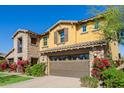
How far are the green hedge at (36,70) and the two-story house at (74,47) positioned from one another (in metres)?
0.96

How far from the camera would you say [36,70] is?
27.7m

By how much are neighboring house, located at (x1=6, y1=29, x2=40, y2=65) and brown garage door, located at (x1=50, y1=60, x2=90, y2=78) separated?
480 centimetres

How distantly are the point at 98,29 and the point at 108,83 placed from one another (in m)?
8.68

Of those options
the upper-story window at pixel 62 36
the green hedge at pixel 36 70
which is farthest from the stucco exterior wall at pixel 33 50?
the upper-story window at pixel 62 36

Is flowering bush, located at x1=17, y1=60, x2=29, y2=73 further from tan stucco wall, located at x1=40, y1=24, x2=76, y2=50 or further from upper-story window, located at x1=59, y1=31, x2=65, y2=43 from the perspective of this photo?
upper-story window, located at x1=59, y1=31, x2=65, y2=43

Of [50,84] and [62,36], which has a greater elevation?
[62,36]

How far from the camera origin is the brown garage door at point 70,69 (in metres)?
23.5

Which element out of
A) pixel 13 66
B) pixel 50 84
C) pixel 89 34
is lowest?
pixel 50 84

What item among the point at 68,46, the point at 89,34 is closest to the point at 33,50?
the point at 68,46

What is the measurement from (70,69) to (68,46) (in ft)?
8.02

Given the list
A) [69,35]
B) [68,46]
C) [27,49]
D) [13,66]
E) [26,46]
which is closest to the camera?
[68,46]

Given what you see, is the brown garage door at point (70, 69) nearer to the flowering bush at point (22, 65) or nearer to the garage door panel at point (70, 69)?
the garage door panel at point (70, 69)

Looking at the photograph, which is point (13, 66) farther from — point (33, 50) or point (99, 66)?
point (99, 66)
